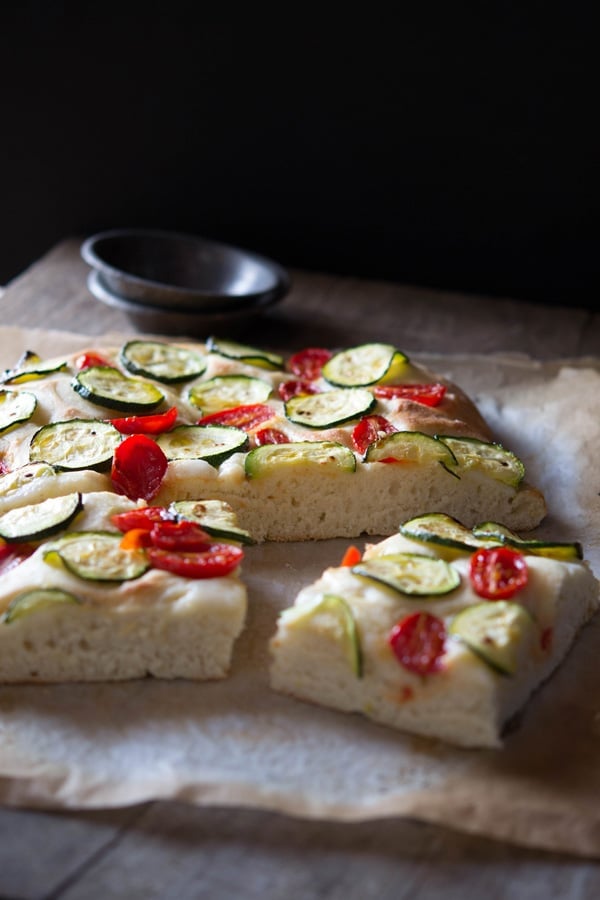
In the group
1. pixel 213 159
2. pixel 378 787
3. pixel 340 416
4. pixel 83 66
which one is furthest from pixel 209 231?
pixel 378 787

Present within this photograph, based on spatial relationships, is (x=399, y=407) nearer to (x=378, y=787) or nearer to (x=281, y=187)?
(x=378, y=787)

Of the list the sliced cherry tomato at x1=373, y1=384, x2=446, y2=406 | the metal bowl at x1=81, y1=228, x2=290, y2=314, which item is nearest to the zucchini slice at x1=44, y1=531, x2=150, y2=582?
the sliced cherry tomato at x1=373, y1=384, x2=446, y2=406

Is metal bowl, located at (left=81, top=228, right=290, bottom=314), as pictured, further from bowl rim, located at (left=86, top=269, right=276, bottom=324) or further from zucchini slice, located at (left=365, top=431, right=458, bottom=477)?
zucchini slice, located at (left=365, top=431, right=458, bottom=477)

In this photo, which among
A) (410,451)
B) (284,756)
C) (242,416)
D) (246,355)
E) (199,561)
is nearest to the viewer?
(284,756)

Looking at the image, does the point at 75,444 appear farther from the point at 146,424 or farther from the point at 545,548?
the point at 545,548

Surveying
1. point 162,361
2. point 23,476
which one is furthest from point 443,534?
point 162,361

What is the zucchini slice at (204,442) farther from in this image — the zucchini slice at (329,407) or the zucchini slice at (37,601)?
the zucchini slice at (37,601)
